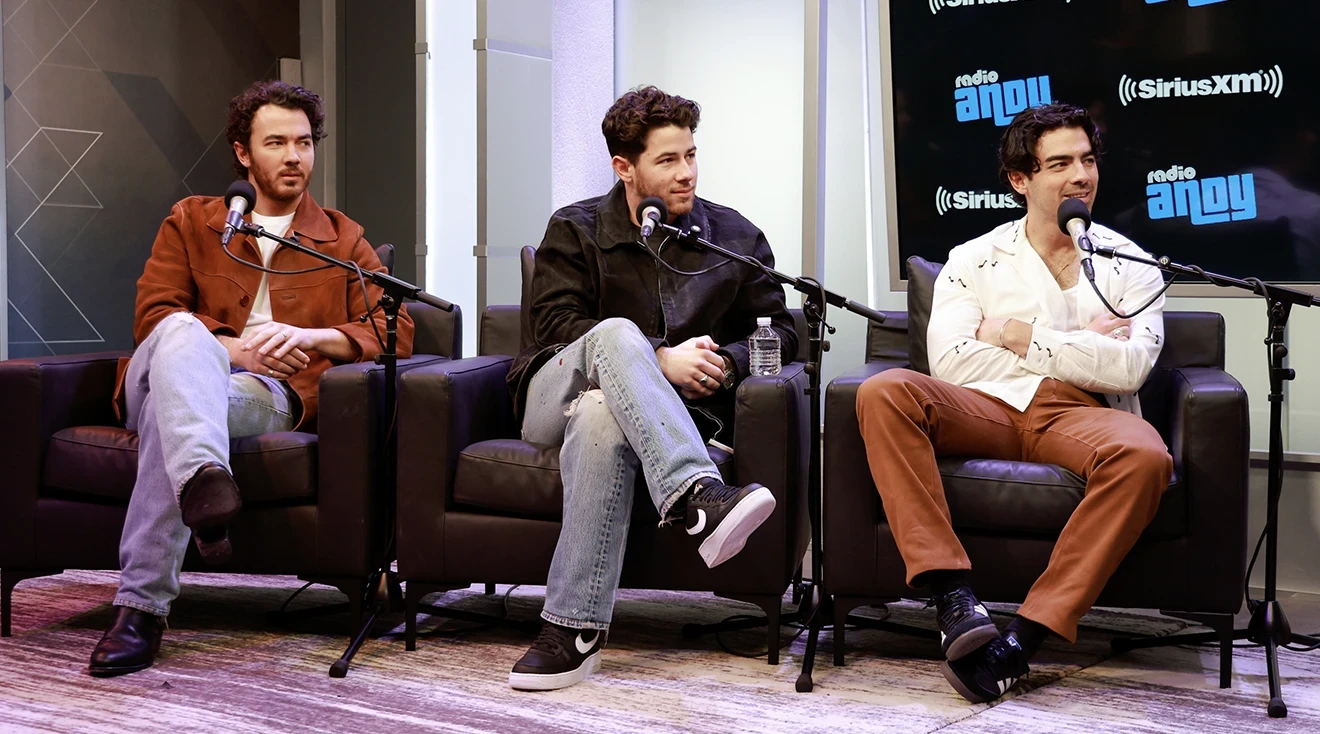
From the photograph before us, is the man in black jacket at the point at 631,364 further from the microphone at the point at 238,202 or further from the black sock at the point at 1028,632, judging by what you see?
the microphone at the point at 238,202

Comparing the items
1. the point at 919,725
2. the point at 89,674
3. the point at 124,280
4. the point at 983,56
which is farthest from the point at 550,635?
the point at 124,280

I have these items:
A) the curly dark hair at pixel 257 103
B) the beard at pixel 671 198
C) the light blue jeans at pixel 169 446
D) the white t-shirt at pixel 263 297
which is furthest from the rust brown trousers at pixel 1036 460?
the curly dark hair at pixel 257 103

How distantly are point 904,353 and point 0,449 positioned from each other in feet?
7.23

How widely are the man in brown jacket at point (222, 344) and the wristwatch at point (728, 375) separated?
2.73ft

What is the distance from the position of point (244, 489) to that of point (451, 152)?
222cm

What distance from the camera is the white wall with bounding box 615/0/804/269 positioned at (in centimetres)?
453

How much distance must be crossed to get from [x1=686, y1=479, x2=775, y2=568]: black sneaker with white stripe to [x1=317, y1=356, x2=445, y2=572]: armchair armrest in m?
0.79

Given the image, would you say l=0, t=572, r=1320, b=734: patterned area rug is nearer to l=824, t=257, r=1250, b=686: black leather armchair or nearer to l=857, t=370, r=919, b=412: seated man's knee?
l=824, t=257, r=1250, b=686: black leather armchair

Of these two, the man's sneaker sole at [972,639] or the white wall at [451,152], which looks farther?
the white wall at [451,152]

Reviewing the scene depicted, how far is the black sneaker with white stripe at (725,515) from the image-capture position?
99.8 inches

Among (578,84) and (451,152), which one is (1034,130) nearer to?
(578,84)

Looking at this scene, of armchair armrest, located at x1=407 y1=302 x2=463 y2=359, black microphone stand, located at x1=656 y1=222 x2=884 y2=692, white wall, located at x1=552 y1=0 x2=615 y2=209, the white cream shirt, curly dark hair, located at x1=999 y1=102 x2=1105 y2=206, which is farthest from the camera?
white wall, located at x1=552 y1=0 x2=615 y2=209

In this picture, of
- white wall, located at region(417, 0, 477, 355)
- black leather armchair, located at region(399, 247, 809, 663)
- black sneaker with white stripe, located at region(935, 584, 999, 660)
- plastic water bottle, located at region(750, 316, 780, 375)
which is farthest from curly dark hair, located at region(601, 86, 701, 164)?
white wall, located at region(417, 0, 477, 355)

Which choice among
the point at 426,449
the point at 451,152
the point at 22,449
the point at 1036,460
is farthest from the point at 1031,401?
the point at 451,152
